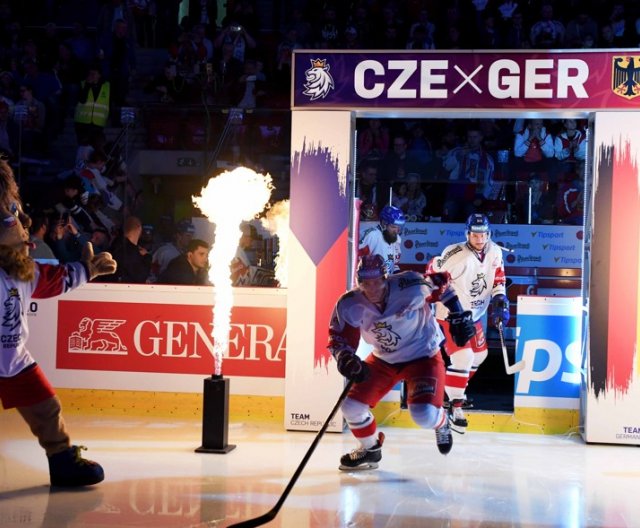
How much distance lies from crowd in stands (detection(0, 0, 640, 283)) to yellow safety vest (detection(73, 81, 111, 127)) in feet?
0.07

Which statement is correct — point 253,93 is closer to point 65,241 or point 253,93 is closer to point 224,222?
point 65,241

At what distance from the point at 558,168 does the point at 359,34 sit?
363 centimetres

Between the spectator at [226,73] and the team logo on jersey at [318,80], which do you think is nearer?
the team logo on jersey at [318,80]

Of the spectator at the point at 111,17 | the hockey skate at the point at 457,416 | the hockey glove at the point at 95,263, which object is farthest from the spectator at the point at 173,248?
the spectator at the point at 111,17

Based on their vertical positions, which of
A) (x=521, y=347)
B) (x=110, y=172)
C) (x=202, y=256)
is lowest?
(x=521, y=347)

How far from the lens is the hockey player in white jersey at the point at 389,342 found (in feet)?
19.8

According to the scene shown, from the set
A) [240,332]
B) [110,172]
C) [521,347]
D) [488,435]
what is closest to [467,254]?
[521,347]

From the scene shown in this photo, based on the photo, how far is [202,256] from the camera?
8.72m

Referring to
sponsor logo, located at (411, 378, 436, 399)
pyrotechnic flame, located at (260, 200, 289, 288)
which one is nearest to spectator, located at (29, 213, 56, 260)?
pyrotechnic flame, located at (260, 200, 289, 288)

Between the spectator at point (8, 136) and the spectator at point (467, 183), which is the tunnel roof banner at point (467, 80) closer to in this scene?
the spectator at point (467, 183)

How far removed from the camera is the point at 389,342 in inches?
245

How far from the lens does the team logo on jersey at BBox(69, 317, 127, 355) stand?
8227 millimetres

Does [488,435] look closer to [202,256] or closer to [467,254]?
[467,254]

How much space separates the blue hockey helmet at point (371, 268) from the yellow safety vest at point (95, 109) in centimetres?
715
